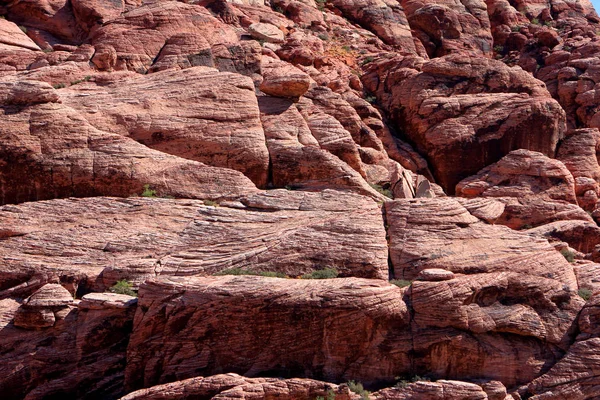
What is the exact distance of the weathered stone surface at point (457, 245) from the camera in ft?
71.7

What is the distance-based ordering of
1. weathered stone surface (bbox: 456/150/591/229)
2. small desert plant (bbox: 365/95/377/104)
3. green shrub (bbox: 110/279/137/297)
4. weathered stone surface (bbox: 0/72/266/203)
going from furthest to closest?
1. small desert plant (bbox: 365/95/377/104)
2. weathered stone surface (bbox: 456/150/591/229)
3. weathered stone surface (bbox: 0/72/266/203)
4. green shrub (bbox: 110/279/137/297)

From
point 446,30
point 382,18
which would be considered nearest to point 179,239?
point 382,18

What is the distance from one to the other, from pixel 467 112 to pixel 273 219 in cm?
1301

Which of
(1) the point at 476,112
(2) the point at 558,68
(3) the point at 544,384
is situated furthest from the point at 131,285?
(2) the point at 558,68

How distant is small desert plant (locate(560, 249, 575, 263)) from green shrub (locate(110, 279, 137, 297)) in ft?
40.8

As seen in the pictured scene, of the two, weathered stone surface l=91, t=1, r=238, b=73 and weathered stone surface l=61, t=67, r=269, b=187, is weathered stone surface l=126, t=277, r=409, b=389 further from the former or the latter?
weathered stone surface l=91, t=1, r=238, b=73

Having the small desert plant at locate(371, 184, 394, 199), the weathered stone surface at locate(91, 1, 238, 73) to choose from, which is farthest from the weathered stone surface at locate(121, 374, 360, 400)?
the weathered stone surface at locate(91, 1, 238, 73)

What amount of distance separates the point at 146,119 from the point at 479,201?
1093 cm

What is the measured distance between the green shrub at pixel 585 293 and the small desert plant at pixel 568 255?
6.53 ft

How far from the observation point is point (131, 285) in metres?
21.1

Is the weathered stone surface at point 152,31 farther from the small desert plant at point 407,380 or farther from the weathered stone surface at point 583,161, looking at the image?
the small desert plant at point 407,380

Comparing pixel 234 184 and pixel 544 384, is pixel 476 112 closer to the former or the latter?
pixel 234 184

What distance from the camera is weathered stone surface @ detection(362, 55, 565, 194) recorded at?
32.1 meters

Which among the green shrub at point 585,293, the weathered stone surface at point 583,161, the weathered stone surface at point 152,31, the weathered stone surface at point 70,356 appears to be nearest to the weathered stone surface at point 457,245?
the green shrub at point 585,293
